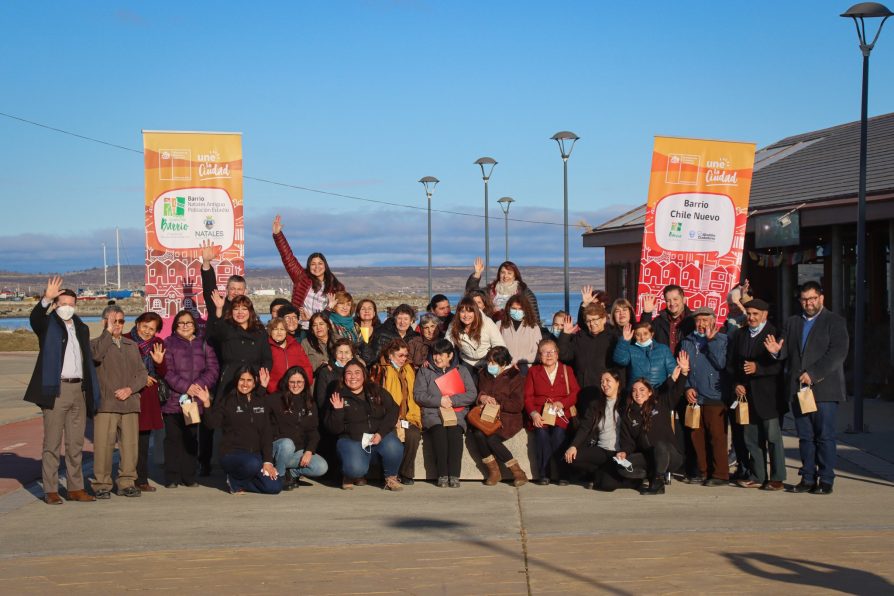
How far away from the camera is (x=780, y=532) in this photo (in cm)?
776

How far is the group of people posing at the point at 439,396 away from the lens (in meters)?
9.46

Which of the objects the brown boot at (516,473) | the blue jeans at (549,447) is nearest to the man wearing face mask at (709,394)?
the blue jeans at (549,447)

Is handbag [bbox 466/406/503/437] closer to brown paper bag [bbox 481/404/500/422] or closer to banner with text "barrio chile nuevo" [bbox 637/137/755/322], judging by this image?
brown paper bag [bbox 481/404/500/422]

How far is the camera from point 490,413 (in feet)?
33.1

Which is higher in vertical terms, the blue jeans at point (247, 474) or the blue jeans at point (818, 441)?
the blue jeans at point (818, 441)

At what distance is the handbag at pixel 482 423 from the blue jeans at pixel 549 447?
39 cm

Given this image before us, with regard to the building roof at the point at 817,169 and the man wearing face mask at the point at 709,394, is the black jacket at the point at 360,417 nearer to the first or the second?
the man wearing face mask at the point at 709,394

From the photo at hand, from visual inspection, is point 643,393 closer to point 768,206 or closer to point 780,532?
point 780,532

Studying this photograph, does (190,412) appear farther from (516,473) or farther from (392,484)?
(516,473)

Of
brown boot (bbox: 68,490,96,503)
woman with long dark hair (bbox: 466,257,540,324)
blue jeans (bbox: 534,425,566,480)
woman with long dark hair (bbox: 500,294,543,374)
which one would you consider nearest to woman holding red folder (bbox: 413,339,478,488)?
blue jeans (bbox: 534,425,566,480)

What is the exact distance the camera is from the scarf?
36.7 feet

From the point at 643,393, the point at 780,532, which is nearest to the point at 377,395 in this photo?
the point at 643,393

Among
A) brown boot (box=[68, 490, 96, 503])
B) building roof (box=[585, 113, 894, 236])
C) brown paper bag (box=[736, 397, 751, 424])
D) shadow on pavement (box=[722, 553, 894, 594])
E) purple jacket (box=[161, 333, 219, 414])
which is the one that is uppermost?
building roof (box=[585, 113, 894, 236])

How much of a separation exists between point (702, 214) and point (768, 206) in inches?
288
